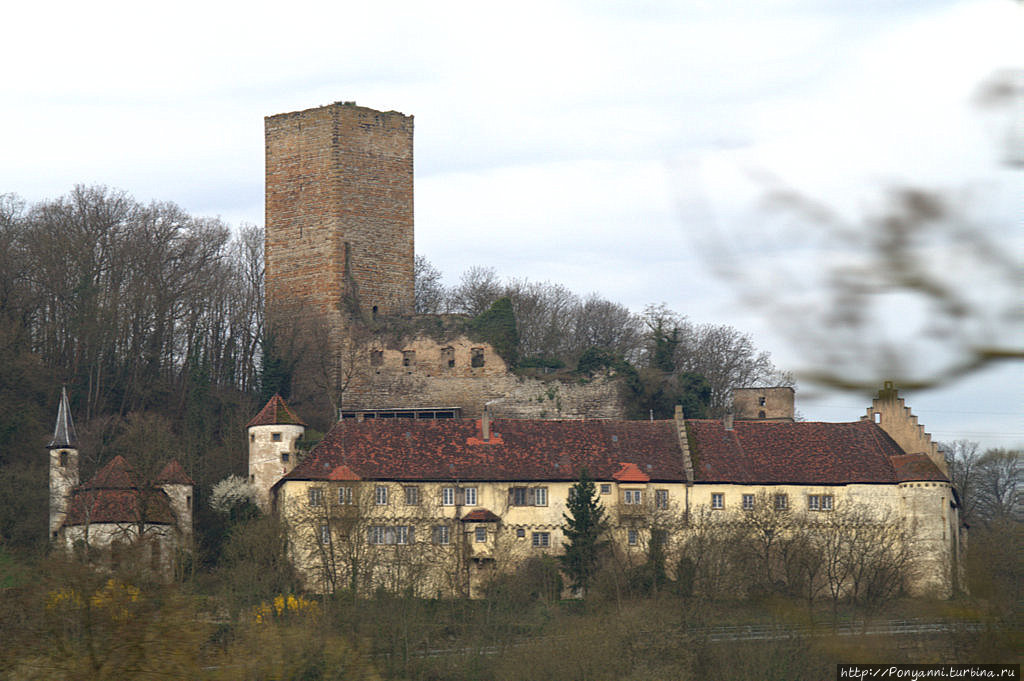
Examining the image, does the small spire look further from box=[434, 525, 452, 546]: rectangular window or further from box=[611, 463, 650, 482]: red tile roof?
box=[611, 463, 650, 482]: red tile roof

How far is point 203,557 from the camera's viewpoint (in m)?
42.5

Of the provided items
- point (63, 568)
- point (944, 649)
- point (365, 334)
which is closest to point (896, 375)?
point (63, 568)

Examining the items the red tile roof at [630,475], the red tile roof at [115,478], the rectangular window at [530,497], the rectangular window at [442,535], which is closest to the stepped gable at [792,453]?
the red tile roof at [630,475]

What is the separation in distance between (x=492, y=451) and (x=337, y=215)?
38.6 ft

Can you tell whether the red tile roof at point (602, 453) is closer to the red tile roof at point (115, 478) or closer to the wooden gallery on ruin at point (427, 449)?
the wooden gallery on ruin at point (427, 449)

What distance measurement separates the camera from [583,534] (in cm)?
4281

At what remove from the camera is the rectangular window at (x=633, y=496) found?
45.5 m

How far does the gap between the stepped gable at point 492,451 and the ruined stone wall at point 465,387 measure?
337cm

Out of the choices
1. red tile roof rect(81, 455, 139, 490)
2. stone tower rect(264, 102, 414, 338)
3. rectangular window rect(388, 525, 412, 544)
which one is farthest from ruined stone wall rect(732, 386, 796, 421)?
red tile roof rect(81, 455, 139, 490)

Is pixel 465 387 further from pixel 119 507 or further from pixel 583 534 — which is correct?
pixel 119 507

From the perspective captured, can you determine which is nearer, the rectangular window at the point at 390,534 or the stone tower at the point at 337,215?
the rectangular window at the point at 390,534

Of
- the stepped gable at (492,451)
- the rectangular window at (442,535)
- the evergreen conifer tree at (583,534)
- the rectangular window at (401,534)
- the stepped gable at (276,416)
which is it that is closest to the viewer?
the evergreen conifer tree at (583,534)

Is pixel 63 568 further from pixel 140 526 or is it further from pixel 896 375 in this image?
pixel 140 526

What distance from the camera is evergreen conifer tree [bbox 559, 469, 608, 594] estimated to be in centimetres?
4222
